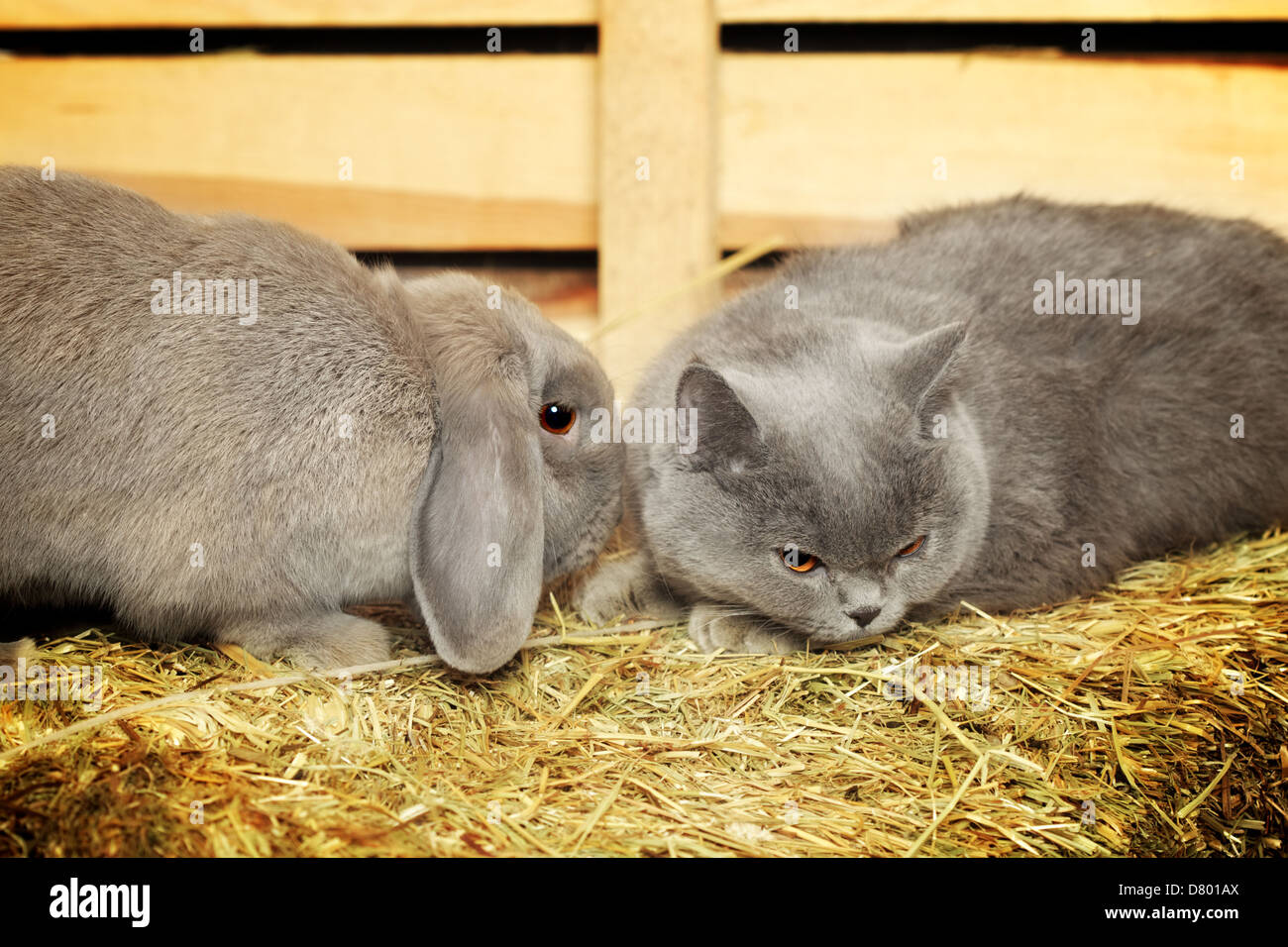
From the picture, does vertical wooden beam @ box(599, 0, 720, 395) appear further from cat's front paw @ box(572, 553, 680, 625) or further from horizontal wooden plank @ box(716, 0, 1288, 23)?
cat's front paw @ box(572, 553, 680, 625)

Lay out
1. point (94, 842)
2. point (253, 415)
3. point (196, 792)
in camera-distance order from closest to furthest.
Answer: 1. point (94, 842)
2. point (196, 792)
3. point (253, 415)

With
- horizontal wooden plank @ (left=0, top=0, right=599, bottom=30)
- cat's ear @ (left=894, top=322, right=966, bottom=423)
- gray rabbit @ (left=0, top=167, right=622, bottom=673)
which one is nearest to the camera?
gray rabbit @ (left=0, top=167, right=622, bottom=673)

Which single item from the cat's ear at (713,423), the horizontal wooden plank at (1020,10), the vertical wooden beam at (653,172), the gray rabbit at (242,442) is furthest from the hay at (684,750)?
the horizontal wooden plank at (1020,10)

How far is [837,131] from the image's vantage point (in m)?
3.53

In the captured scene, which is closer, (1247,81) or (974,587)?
(974,587)

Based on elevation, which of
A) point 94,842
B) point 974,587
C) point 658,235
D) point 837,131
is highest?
point 837,131

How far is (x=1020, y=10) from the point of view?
3398 mm

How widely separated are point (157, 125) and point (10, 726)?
7.77 ft

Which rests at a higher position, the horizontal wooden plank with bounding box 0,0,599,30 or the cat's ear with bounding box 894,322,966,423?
the horizontal wooden plank with bounding box 0,0,599,30

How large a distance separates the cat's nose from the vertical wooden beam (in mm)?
1404

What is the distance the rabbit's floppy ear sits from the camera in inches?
83.5

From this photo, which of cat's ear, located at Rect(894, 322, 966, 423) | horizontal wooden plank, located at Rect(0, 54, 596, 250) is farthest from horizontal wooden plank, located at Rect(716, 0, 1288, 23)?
cat's ear, located at Rect(894, 322, 966, 423)
